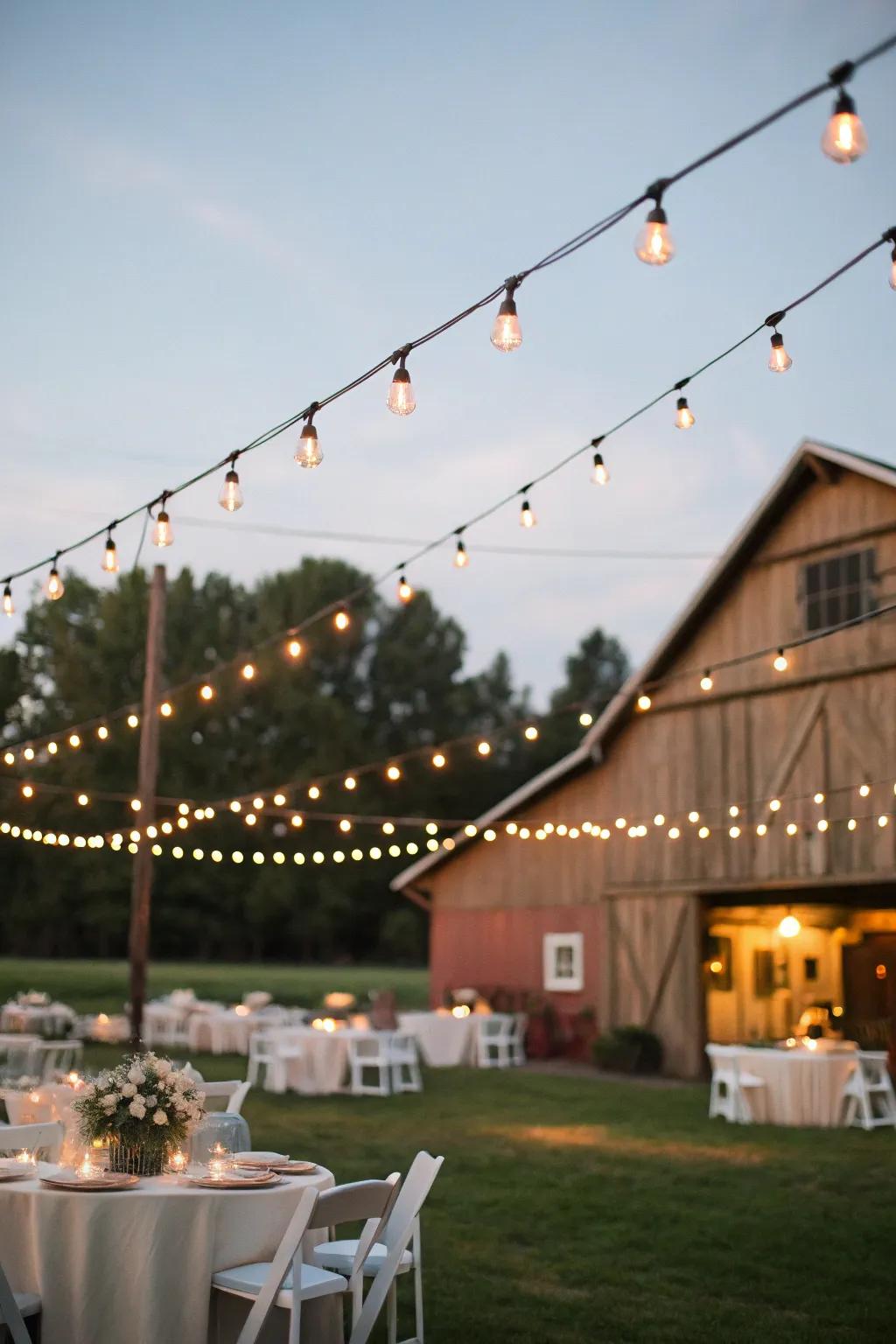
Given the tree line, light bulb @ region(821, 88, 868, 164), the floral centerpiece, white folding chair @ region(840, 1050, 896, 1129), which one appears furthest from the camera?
the tree line

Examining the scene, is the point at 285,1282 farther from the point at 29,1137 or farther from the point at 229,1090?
the point at 229,1090

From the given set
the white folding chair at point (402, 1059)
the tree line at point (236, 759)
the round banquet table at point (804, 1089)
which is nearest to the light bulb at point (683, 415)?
the round banquet table at point (804, 1089)

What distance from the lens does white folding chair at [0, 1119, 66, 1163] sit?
5.64m

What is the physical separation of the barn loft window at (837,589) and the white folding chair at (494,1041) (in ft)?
24.1

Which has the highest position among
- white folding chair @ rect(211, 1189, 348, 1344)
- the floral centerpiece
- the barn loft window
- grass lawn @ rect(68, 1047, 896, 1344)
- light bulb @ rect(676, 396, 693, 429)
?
the barn loft window

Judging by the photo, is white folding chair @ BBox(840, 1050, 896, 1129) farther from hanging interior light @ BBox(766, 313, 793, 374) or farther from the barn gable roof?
hanging interior light @ BBox(766, 313, 793, 374)

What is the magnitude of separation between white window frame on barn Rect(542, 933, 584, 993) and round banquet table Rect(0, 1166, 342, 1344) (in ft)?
50.6

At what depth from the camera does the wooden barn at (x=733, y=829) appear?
53.8ft

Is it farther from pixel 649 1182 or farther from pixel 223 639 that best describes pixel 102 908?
pixel 649 1182

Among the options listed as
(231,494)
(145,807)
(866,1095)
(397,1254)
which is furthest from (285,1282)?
(866,1095)

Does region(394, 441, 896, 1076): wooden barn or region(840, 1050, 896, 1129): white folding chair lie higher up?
region(394, 441, 896, 1076): wooden barn

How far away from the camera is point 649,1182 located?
31.9ft

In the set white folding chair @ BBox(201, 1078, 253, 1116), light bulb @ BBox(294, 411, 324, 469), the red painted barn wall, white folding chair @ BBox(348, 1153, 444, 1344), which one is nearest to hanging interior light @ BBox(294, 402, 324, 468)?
light bulb @ BBox(294, 411, 324, 469)

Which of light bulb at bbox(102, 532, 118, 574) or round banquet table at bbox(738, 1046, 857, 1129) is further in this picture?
round banquet table at bbox(738, 1046, 857, 1129)
